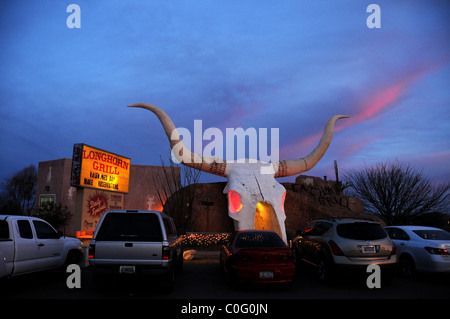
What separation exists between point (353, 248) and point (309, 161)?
8.18m

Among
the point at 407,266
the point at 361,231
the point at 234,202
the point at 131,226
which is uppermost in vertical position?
the point at 234,202

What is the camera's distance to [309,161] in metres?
15.6

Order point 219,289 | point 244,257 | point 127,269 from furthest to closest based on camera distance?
1. point 219,289
2. point 244,257
3. point 127,269

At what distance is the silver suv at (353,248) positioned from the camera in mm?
7727

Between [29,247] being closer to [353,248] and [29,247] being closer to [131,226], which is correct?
[131,226]

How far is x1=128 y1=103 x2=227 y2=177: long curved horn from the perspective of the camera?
13.4 meters

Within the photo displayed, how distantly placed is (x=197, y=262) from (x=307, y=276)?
4267mm

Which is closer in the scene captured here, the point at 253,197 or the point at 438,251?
the point at 438,251

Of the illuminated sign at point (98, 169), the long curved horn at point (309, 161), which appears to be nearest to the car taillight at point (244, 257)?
the long curved horn at point (309, 161)

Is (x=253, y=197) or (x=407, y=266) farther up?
(x=253, y=197)

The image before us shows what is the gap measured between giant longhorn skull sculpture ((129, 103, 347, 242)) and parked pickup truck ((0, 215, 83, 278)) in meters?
5.99

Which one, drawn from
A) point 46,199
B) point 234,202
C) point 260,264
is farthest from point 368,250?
point 46,199

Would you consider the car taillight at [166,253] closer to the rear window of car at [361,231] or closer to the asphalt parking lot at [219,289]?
the asphalt parking lot at [219,289]
